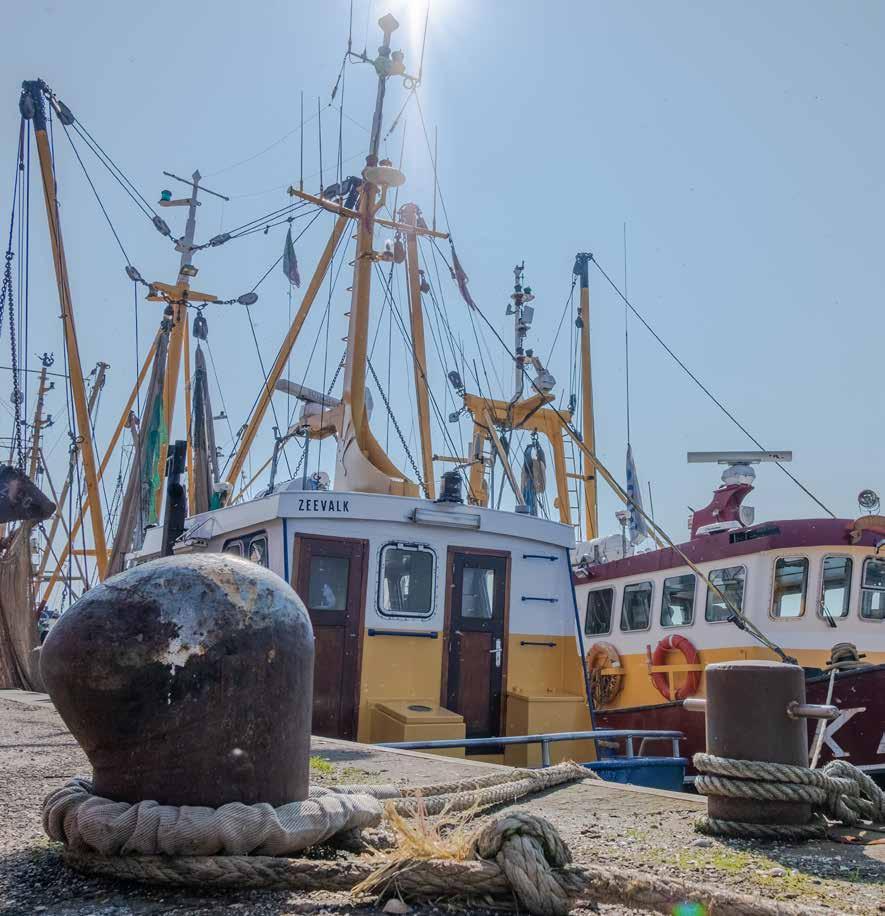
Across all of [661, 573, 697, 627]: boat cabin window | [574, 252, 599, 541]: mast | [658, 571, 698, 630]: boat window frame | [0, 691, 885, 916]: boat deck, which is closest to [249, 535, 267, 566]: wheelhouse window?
[0, 691, 885, 916]: boat deck

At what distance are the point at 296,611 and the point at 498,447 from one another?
32.2 feet

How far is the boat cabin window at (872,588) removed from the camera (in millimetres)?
11766

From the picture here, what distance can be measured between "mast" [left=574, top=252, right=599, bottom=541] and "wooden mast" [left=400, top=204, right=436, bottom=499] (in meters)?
4.25

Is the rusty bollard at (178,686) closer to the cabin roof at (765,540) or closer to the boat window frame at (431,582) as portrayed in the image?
the boat window frame at (431,582)

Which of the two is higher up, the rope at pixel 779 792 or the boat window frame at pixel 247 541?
the boat window frame at pixel 247 541

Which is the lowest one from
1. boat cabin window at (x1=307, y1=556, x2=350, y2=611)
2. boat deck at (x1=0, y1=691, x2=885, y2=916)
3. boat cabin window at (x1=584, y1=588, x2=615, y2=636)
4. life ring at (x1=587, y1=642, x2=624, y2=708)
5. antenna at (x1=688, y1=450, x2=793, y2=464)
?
life ring at (x1=587, y1=642, x2=624, y2=708)

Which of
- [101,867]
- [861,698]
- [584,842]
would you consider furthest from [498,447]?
[101,867]

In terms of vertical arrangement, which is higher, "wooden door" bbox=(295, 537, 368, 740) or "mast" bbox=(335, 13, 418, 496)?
"mast" bbox=(335, 13, 418, 496)

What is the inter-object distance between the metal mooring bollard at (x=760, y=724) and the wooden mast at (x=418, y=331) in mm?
13446

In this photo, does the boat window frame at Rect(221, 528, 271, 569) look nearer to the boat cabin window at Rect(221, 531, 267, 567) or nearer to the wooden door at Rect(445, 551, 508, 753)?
the boat cabin window at Rect(221, 531, 267, 567)

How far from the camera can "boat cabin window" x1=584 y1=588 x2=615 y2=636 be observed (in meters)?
14.9

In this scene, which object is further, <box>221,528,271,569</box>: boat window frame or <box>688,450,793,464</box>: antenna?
<box>688,450,793,464</box>: antenna

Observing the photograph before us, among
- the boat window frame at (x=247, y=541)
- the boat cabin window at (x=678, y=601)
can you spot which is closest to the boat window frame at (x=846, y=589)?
the boat cabin window at (x=678, y=601)

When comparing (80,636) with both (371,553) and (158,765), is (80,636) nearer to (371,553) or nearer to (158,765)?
(158,765)
